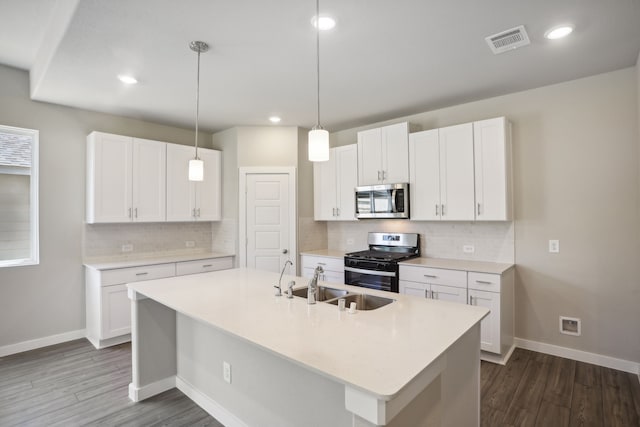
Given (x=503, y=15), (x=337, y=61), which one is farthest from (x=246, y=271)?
(x=503, y=15)

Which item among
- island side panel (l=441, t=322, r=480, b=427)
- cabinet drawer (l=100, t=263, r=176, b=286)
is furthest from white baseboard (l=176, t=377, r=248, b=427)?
cabinet drawer (l=100, t=263, r=176, b=286)

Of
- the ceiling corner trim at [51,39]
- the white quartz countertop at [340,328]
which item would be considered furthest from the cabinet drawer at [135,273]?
the ceiling corner trim at [51,39]

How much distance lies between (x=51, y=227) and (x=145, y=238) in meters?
0.99

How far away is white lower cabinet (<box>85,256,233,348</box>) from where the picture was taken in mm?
3584

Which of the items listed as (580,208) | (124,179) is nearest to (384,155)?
(580,208)

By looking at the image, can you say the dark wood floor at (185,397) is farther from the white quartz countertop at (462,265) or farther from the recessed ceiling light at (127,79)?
the recessed ceiling light at (127,79)

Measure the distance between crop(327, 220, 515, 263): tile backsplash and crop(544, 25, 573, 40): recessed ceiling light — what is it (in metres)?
1.78

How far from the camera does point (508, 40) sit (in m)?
2.43

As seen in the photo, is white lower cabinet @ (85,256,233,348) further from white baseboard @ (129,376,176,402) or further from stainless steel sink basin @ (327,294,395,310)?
stainless steel sink basin @ (327,294,395,310)

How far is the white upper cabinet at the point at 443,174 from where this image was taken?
3.52 metres

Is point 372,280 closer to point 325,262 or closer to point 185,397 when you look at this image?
point 325,262

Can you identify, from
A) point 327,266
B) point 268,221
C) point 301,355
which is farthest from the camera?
point 268,221

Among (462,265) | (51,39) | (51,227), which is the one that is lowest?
(462,265)

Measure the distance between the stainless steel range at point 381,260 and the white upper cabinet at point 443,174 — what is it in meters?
0.46
